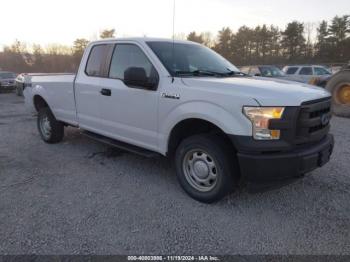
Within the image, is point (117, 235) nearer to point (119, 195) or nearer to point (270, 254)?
point (119, 195)

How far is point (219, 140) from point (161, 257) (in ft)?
4.65

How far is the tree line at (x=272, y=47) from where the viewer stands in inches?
1809

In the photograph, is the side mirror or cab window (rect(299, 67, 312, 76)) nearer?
the side mirror

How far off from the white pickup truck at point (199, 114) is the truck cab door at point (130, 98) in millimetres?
14

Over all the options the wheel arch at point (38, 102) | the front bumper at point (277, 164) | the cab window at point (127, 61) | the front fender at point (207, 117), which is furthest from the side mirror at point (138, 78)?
the wheel arch at point (38, 102)

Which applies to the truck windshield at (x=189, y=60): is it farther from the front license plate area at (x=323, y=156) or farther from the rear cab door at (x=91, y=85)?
the front license plate area at (x=323, y=156)

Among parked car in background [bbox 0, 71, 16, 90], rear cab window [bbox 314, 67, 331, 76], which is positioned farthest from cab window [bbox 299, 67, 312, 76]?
parked car in background [bbox 0, 71, 16, 90]

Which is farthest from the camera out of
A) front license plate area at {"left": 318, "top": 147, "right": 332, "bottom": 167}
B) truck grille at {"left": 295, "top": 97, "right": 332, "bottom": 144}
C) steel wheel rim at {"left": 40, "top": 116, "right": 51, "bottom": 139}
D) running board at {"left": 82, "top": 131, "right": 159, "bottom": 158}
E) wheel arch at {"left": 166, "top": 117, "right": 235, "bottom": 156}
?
steel wheel rim at {"left": 40, "top": 116, "right": 51, "bottom": 139}

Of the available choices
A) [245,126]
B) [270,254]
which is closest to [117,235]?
[270,254]

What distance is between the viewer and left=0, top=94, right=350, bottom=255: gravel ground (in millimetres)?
2914

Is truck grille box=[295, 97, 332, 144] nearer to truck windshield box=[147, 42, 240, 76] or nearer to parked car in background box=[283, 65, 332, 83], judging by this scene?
truck windshield box=[147, 42, 240, 76]

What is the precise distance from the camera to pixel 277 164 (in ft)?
10.3

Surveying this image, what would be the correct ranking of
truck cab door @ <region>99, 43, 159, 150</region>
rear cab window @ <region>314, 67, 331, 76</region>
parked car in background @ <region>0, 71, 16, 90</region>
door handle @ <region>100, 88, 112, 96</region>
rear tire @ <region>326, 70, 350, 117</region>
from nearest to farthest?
truck cab door @ <region>99, 43, 159, 150</region>, door handle @ <region>100, 88, 112, 96</region>, rear tire @ <region>326, 70, 350, 117</region>, rear cab window @ <region>314, 67, 331, 76</region>, parked car in background @ <region>0, 71, 16, 90</region>

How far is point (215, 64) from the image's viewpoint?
4.59 metres
